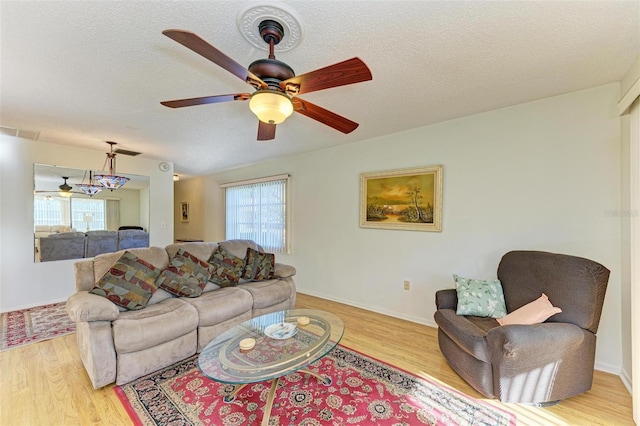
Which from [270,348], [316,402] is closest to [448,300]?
[316,402]

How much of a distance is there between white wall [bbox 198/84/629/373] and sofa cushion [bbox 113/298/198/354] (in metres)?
2.32

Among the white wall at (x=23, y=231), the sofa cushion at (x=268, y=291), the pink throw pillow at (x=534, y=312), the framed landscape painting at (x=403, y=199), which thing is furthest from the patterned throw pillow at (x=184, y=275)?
the pink throw pillow at (x=534, y=312)

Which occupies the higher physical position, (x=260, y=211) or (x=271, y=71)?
(x=271, y=71)

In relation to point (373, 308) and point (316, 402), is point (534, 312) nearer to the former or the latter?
point (316, 402)

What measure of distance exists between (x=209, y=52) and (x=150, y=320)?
6.82 feet

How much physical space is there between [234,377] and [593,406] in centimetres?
246

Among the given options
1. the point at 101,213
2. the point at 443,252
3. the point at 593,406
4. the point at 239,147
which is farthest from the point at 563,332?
the point at 101,213

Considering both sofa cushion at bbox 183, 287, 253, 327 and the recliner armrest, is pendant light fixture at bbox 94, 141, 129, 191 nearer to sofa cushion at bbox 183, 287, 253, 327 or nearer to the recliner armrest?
sofa cushion at bbox 183, 287, 253, 327

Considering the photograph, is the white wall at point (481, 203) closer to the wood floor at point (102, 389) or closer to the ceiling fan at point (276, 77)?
the wood floor at point (102, 389)

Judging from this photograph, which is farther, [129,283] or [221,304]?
[221,304]

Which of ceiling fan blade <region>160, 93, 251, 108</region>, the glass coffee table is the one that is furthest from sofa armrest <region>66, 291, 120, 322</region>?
ceiling fan blade <region>160, 93, 251, 108</region>

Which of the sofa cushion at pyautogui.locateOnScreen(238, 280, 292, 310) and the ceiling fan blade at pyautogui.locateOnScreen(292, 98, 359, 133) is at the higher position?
the ceiling fan blade at pyautogui.locateOnScreen(292, 98, 359, 133)

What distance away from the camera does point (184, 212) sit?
7.33 metres

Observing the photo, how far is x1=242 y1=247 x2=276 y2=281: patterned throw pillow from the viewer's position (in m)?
3.38
